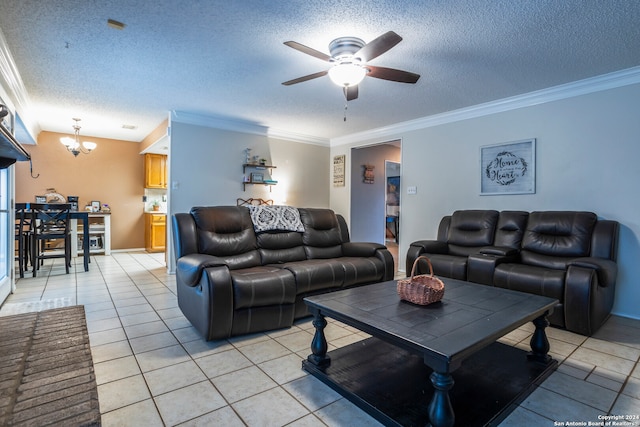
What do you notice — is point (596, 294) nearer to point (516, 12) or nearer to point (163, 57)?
point (516, 12)

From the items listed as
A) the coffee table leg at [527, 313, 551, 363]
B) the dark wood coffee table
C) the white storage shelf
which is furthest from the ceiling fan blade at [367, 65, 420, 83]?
the white storage shelf

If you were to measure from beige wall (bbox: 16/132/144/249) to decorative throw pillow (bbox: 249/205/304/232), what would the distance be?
4.73 meters

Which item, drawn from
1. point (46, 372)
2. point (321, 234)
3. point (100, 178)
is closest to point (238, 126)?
point (321, 234)

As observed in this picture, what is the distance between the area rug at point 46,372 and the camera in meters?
1.59

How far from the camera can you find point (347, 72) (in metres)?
2.33

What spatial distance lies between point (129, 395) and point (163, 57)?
2601 millimetres

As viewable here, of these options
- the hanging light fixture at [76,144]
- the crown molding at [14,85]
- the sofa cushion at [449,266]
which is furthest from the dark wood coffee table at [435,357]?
the hanging light fixture at [76,144]

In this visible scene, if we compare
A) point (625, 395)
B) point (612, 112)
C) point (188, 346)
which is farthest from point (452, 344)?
point (612, 112)

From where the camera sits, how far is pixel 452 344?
4.61 feet

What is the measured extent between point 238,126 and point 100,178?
348 centimetres

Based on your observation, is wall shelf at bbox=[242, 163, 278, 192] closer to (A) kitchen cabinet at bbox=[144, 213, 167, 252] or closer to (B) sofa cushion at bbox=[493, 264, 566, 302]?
(A) kitchen cabinet at bbox=[144, 213, 167, 252]

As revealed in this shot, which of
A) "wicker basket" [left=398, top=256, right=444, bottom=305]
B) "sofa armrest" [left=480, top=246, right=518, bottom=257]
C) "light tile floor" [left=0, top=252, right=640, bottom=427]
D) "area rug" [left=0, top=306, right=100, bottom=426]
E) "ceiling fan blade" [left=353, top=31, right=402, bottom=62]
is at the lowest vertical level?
"light tile floor" [left=0, top=252, right=640, bottom=427]

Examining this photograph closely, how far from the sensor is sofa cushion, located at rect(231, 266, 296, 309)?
245 cm

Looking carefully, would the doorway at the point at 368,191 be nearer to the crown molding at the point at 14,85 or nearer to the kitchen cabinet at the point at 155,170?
the kitchen cabinet at the point at 155,170
